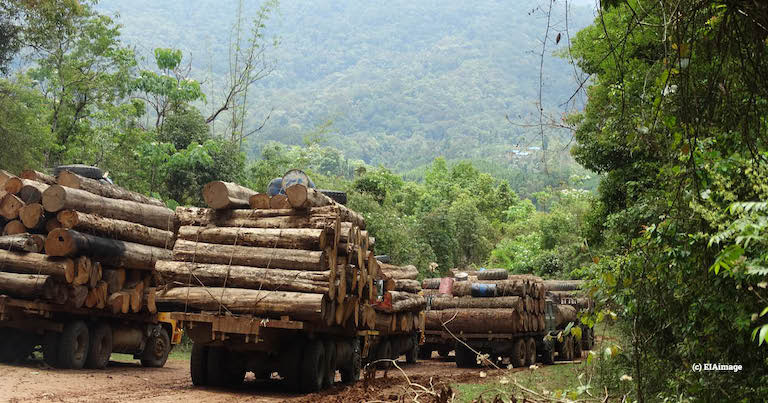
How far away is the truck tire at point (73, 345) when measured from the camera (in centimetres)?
1612

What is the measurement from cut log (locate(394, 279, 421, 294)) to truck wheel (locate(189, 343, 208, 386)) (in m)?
9.43

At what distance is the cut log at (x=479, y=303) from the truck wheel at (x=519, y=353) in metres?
1.01

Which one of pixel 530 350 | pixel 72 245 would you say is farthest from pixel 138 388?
pixel 530 350

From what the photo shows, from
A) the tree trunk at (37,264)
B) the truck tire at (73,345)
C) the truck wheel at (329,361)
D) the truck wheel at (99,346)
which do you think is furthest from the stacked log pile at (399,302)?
the tree trunk at (37,264)

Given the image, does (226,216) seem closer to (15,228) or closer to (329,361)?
(329,361)

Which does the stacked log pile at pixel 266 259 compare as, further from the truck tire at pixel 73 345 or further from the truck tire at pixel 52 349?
the truck tire at pixel 52 349

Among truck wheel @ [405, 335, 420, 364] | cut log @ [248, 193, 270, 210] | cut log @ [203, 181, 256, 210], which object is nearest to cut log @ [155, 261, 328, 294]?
cut log @ [203, 181, 256, 210]

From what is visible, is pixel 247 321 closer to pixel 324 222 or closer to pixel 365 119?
pixel 324 222

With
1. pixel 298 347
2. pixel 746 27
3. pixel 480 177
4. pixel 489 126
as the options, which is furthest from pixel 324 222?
pixel 489 126

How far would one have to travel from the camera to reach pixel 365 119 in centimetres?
19350

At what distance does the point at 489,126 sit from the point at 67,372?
555 feet

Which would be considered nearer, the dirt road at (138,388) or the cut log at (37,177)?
the dirt road at (138,388)

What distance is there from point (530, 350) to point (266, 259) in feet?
39.0

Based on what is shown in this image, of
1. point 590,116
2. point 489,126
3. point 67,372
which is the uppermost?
point 489,126
